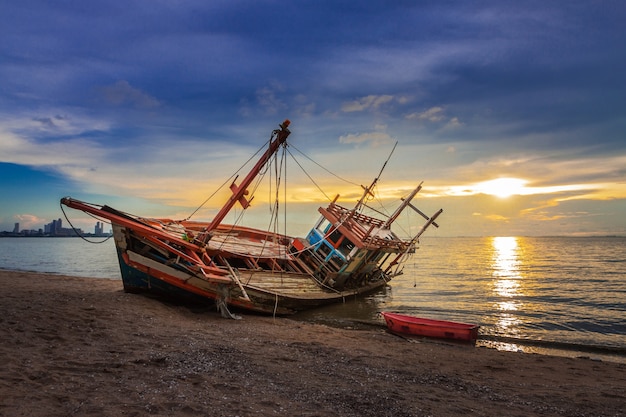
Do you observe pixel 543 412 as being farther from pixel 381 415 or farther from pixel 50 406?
pixel 50 406

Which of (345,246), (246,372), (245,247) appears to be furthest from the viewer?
(345,246)

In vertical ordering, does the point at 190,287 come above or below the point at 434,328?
above

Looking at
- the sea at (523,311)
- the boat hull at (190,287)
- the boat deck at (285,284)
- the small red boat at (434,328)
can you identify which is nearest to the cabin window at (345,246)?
the boat deck at (285,284)

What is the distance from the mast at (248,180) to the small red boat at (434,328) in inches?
342

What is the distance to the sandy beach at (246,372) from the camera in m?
6.87

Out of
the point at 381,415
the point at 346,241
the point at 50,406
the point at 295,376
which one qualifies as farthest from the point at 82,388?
the point at 346,241

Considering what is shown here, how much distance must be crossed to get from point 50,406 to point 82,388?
0.78 meters

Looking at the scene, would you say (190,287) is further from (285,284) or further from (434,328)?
(434,328)

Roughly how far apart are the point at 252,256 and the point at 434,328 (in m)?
9.57

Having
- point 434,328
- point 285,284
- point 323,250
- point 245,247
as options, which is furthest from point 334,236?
point 434,328

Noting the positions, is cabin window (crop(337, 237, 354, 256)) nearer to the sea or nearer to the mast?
the sea

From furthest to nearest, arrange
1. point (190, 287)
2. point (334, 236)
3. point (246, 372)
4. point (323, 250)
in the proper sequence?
point (323, 250) → point (334, 236) → point (190, 287) → point (246, 372)

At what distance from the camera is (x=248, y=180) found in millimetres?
18531

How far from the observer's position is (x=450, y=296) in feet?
97.1
